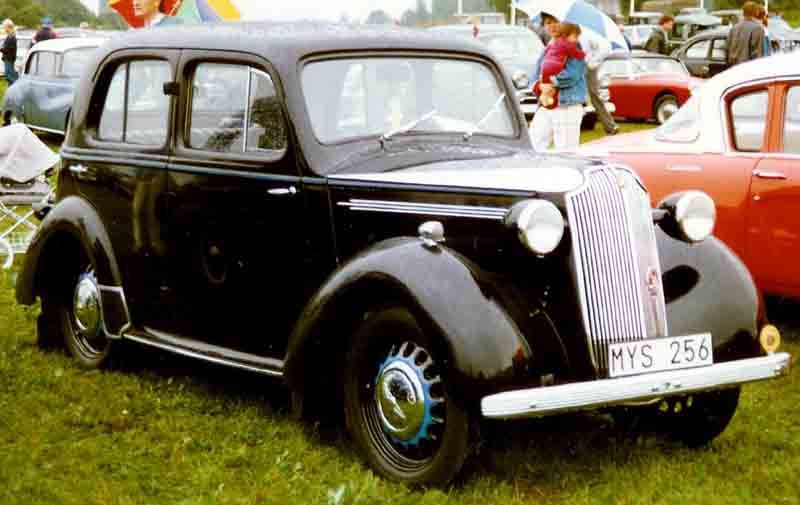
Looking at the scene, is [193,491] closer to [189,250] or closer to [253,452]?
[253,452]

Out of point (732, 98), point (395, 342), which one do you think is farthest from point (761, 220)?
point (395, 342)

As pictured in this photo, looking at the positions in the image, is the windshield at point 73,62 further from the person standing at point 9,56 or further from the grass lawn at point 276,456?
the grass lawn at point 276,456

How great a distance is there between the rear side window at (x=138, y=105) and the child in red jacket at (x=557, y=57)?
6283 millimetres

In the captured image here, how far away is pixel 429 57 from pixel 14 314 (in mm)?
3533

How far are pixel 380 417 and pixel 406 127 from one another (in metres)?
1.42

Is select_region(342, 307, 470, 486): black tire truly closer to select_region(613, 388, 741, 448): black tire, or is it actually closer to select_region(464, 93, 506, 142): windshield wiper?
select_region(613, 388, 741, 448): black tire

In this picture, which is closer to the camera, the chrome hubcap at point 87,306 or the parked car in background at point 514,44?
the chrome hubcap at point 87,306

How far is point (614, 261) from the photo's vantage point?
467 cm

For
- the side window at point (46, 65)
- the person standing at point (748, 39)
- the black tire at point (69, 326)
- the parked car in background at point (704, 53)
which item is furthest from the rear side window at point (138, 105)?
the parked car in background at point (704, 53)

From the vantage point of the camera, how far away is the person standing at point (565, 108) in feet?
39.4

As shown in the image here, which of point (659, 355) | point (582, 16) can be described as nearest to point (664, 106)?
point (582, 16)

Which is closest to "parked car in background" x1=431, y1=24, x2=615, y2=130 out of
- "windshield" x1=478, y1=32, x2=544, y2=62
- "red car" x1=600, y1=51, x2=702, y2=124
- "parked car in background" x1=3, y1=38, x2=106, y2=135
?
"windshield" x1=478, y1=32, x2=544, y2=62

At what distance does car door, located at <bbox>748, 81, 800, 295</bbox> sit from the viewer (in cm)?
697

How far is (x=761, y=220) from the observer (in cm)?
713
